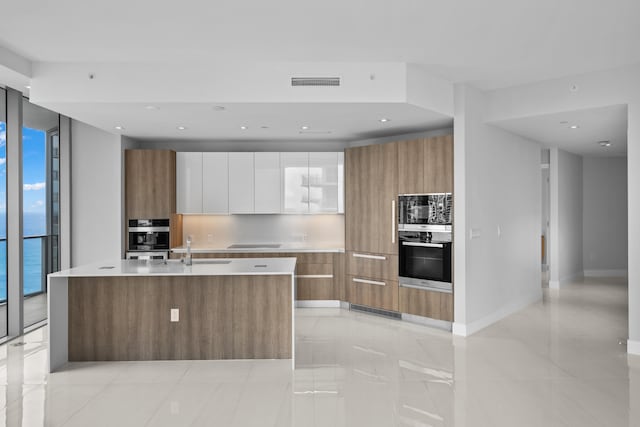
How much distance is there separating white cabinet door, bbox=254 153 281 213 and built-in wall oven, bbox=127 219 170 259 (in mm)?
1286

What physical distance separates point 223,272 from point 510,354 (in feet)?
9.10

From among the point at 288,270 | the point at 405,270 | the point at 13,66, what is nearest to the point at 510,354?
the point at 405,270

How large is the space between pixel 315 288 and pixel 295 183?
1.48 metres

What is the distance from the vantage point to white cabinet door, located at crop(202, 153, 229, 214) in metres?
6.68

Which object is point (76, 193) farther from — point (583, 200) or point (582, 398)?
point (583, 200)

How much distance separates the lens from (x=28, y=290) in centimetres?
625

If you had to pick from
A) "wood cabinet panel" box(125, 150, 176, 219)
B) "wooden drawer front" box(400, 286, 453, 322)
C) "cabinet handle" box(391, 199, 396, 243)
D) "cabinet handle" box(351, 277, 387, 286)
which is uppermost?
"wood cabinet panel" box(125, 150, 176, 219)

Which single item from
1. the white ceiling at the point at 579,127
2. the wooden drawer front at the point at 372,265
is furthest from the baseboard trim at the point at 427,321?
the white ceiling at the point at 579,127

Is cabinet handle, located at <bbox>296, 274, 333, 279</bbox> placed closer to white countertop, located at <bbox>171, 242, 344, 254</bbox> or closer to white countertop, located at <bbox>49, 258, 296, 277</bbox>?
white countertop, located at <bbox>171, 242, 344, 254</bbox>

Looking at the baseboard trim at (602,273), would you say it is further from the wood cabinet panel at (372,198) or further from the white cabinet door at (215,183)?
the white cabinet door at (215,183)

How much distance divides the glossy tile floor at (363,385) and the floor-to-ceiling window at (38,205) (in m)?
1.06

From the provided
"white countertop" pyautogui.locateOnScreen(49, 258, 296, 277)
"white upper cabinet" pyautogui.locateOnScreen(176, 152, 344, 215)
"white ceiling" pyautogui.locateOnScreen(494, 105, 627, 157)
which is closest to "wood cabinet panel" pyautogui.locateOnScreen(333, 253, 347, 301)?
"white upper cabinet" pyautogui.locateOnScreen(176, 152, 344, 215)

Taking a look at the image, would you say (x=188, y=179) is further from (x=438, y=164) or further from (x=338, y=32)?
(x=338, y=32)

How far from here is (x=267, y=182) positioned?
674cm
